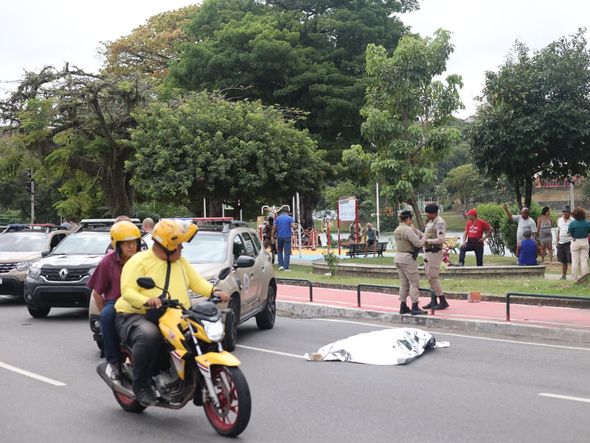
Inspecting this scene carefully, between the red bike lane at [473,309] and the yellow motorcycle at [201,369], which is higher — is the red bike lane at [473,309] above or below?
below

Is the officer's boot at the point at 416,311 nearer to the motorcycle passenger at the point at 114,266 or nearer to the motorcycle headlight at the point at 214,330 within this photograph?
the motorcycle passenger at the point at 114,266

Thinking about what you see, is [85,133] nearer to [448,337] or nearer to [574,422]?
[448,337]

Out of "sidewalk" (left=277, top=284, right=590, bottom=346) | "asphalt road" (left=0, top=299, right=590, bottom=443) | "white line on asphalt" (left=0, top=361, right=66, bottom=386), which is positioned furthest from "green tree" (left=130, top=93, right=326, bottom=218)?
"white line on asphalt" (left=0, top=361, right=66, bottom=386)

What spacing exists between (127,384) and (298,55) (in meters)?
34.8

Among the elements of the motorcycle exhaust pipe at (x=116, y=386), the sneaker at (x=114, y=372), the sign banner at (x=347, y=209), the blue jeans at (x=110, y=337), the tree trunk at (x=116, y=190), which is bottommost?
the motorcycle exhaust pipe at (x=116, y=386)

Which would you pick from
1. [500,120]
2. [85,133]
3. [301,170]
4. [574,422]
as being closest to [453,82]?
[500,120]

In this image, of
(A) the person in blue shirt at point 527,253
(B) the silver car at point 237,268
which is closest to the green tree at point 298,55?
(A) the person in blue shirt at point 527,253

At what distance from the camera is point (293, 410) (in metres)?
6.84

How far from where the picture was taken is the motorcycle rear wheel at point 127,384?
257 inches

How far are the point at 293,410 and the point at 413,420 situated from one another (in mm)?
1124

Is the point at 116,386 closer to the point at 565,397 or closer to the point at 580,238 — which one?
the point at 565,397

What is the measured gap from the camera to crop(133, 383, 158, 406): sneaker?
6.12m

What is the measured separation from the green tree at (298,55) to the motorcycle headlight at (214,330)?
33.3 meters

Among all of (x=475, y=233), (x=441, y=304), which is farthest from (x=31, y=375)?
(x=475, y=233)
